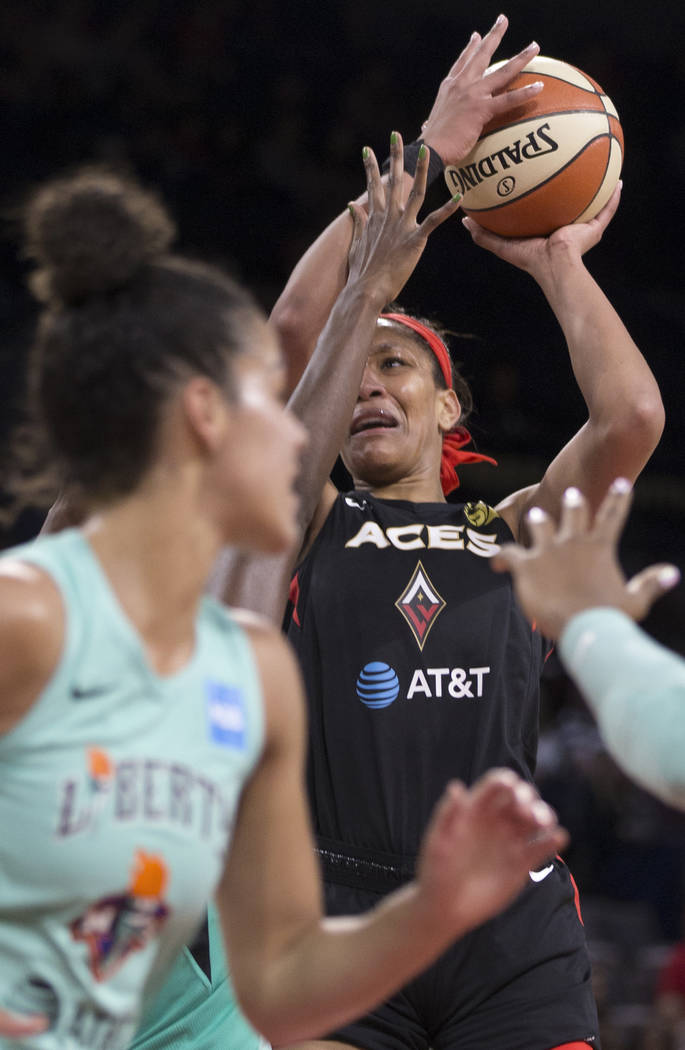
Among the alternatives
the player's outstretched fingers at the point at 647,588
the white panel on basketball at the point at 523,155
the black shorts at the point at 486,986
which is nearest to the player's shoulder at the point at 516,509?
the white panel on basketball at the point at 523,155

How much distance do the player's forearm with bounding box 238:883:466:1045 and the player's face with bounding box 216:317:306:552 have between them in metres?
0.50

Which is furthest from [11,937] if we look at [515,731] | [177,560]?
[515,731]

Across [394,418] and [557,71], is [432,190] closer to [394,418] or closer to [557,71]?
[557,71]

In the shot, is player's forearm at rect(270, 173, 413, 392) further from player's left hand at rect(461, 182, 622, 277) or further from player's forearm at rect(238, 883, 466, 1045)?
player's forearm at rect(238, 883, 466, 1045)

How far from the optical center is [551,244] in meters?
3.43

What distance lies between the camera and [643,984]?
693cm

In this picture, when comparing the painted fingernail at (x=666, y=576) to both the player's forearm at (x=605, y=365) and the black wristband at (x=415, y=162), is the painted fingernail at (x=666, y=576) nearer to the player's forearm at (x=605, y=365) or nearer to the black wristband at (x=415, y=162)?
the player's forearm at (x=605, y=365)

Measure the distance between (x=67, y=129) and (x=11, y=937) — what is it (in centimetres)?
798

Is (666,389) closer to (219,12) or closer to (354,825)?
(219,12)

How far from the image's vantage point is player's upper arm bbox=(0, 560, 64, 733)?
1515 millimetres

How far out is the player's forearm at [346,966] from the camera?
167 centimetres

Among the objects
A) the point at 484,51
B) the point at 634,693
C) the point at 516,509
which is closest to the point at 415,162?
the point at 484,51

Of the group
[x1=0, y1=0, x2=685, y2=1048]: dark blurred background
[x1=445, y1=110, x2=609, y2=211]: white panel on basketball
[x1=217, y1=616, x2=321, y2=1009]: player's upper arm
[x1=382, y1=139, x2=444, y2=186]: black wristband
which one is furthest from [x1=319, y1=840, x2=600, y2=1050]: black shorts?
[x1=0, y1=0, x2=685, y2=1048]: dark blurred background

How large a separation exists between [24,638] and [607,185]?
2493 millimetres
